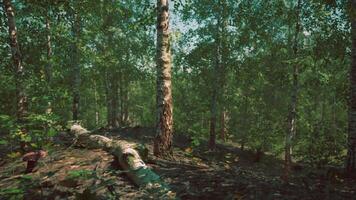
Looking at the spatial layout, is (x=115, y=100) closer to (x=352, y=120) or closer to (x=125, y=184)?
(x=352, y=120)

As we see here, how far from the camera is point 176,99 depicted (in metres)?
32.5

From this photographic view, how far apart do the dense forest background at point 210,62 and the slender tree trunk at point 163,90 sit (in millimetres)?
339

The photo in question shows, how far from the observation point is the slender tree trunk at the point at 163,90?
862 centimetres

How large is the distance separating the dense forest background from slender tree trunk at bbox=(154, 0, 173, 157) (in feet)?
1.11

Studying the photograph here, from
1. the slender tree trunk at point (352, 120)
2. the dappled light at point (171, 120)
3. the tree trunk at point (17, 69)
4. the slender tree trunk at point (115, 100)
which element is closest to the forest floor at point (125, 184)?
the dappled light at point (171, 120)

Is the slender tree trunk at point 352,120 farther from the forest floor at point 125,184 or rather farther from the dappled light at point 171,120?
the forest floor at point 125,184

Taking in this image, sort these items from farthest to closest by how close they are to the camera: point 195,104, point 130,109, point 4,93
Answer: point 130,109 < point 195,104 < point 4,93

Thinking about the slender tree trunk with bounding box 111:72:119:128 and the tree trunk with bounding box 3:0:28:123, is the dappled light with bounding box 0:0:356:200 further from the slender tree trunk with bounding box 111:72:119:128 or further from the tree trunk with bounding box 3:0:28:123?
the slender tree trunk with bounding box 111:72:119:128

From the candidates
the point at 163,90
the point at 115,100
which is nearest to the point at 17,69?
the point at 163,90

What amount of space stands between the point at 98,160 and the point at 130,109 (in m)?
45.1

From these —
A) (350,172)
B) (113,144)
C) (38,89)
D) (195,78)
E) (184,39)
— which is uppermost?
→ (184,39)

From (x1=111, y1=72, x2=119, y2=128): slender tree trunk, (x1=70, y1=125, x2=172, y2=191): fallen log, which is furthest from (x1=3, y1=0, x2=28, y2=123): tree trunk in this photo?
(x1=111, y1=72, x2=119, y2=128): slender tree trunk

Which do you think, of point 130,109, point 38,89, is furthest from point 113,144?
point 130,109

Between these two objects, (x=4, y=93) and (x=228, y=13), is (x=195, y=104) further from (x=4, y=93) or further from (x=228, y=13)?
(x=4, y=93)
